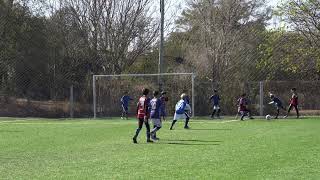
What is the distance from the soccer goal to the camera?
37.4 m

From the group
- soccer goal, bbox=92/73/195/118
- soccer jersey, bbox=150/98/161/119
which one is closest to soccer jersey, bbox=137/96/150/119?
soccer jersey, bbox=150/98/161/119

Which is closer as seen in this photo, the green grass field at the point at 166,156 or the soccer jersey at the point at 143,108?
the green grass field at the point at 166,156

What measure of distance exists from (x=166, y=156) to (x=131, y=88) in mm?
23770

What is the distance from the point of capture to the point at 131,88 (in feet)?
126

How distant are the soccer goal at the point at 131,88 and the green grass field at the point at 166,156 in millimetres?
14773

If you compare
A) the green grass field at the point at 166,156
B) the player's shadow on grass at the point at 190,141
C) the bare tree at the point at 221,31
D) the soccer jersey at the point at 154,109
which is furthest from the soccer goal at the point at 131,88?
the player's shadow on grass at the point at 190,141

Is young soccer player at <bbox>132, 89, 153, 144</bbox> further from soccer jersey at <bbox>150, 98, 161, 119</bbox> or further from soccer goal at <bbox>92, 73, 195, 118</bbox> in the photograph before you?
soccer goal at <bbox>92, 73, 195, 118</bbox>

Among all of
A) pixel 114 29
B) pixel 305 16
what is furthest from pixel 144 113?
pixel 114 29

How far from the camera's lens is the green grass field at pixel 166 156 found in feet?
38.7

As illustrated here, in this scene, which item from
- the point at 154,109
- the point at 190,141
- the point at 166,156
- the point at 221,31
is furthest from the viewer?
the point at 221,31

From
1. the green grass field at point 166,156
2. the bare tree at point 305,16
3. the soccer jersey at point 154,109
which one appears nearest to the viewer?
the green grass field at point 166,156

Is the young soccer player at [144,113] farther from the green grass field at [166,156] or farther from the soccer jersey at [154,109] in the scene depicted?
the soccer jersey at [154,109]

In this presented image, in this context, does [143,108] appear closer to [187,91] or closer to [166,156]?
[166,156]

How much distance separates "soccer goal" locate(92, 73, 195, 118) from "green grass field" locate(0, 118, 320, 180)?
48.5ft
